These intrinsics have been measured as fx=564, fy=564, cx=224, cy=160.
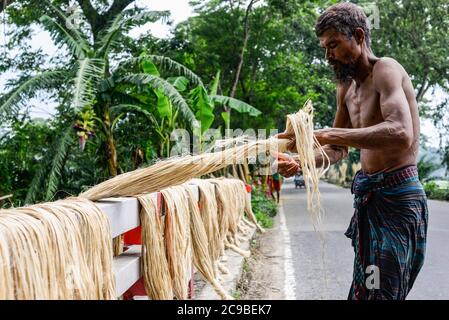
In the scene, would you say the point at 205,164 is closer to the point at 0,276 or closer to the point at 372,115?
the point at 372,115

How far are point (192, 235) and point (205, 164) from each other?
0.66 m

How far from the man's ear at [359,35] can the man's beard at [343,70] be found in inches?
4.2

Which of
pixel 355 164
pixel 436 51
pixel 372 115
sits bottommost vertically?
pixel 355 164

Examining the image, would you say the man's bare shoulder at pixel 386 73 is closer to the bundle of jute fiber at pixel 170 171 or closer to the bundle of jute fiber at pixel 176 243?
the bundle of jute fiber at pixel 170 171

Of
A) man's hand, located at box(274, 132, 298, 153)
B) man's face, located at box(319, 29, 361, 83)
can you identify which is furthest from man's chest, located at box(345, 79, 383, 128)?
man's hand, located at box(274, 132, 298, 153)

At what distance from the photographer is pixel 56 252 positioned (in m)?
1.41

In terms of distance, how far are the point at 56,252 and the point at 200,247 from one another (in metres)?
1.32

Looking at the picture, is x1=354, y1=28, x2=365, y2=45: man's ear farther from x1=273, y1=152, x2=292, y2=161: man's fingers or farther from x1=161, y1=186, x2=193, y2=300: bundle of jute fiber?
x1=161, y1=186, x2=193, y2=300: bundle of jute fiber

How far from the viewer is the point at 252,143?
2.19 metres

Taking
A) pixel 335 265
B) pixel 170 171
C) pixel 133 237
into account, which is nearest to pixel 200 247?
pixel 133 237

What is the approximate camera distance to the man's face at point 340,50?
8.07 ft

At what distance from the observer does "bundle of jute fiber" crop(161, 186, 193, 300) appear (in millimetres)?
2297

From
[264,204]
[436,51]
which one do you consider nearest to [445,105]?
[436,51]

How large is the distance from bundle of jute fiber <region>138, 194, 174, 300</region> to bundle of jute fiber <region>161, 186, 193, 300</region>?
0.11m
